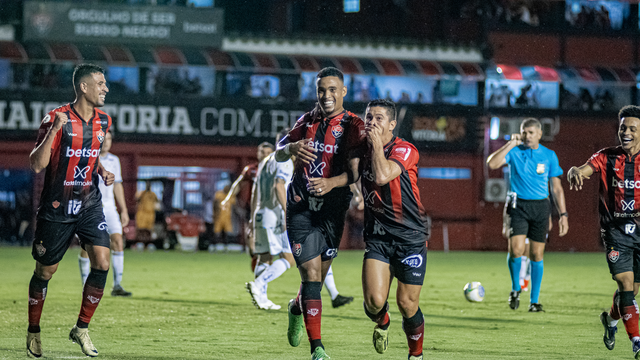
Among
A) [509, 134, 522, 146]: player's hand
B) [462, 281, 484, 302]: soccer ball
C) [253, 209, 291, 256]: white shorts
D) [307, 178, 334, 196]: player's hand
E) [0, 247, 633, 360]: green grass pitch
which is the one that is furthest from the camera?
[253, 209, 291, 256]: white shorts

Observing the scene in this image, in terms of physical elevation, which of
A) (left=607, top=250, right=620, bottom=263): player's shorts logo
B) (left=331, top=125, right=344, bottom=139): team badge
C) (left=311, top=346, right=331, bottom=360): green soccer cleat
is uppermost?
(left=331, top=125, right=344, bottom=139): team badge

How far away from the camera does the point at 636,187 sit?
751 centimetres

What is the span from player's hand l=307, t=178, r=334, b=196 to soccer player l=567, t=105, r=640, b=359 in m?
2.19

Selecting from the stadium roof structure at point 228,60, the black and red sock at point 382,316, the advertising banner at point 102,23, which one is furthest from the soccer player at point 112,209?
the advertising banner at point 102,23

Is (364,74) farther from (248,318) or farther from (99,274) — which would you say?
(99,274)

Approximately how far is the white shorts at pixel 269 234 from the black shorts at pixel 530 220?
2.83 m

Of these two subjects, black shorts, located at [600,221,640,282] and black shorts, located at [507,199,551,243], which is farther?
black shorts, located at [507,199,551,243]

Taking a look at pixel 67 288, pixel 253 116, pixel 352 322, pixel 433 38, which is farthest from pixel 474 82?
pixel 352 322

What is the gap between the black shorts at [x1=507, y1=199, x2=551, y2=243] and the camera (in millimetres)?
10891

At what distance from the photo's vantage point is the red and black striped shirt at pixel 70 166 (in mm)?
6969

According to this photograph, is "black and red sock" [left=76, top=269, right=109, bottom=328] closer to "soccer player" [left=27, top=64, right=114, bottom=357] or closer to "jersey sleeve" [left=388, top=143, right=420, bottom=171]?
"soccer player" [left=27, top=64, right=114, bottom=357]

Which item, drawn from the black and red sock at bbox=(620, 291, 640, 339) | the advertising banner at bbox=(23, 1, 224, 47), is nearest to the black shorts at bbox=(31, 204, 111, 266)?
the black and red sock at bbox=(620, 291, 640, 339)

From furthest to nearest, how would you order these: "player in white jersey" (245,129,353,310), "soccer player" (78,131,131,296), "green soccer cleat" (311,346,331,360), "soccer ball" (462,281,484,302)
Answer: "soccer player" (78,131,131,296) < "player in white jersey" (245,129,353,310) < "soccer ball" (462,281,484,302) < "green soccer cleat" (311,346,331,360)

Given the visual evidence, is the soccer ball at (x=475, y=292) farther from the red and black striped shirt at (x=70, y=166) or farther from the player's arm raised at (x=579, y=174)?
the red and black striped shirt at (x=70, y=166)
